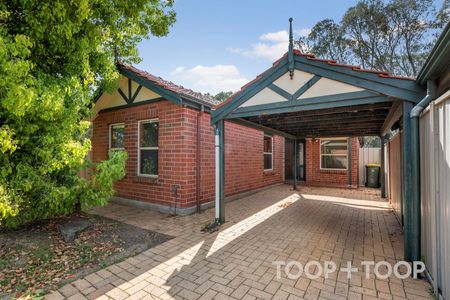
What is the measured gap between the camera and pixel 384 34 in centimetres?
1535

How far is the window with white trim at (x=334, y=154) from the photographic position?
11.5 meters

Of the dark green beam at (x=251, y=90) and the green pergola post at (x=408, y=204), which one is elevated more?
the dark green beam at (x=251, y=90)

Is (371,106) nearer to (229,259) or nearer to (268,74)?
(268,74)

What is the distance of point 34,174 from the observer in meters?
3.69

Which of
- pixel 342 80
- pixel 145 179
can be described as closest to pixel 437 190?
pixel 342 80

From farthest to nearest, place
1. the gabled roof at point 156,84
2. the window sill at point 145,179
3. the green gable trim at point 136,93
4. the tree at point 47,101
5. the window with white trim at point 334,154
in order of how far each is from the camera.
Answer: the window with white trim at point 334,154
the green gable trim at point 136,93
the window sill at point 145,179
the gabled roof at point 156,84
the tree at point 47,101

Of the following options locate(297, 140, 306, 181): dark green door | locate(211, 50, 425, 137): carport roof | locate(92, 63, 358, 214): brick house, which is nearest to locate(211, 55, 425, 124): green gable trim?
locate(211, 50, 425, 137): carport roof

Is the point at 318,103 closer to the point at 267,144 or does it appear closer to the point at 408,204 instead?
the point at 408,204

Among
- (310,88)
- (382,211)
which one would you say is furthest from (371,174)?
(310,88)

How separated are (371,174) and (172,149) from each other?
10366 millimetres

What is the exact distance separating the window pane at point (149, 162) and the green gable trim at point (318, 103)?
10.3 feet

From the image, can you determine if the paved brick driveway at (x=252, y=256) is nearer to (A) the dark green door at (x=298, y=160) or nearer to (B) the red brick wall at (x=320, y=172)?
(B) the red brick wall at (x=320, y=172)

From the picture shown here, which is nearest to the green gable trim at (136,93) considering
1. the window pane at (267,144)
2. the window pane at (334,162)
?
the window pane at (267,144)

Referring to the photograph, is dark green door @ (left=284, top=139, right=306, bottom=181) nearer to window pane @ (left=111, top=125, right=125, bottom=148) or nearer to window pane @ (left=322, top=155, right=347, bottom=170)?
window pane @ (left=322, top=155, right=347, bottom=170)
